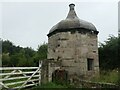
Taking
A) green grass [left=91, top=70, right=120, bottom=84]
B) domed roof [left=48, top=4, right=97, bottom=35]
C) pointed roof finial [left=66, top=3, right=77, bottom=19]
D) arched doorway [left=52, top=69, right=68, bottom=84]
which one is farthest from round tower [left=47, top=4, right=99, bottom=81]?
green grass [left=91, top=70, right=120, bottom=84]

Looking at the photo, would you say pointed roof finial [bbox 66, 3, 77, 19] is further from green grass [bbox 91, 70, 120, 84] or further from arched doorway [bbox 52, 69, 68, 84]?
green grass [bbox 91, 70, 120, 84]

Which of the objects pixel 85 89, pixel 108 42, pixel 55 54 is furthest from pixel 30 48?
pixel 85 89

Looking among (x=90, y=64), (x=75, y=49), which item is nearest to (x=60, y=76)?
(x=75, y=49)

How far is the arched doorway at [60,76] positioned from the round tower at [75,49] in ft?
0.92

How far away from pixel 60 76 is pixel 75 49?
80.3 inches

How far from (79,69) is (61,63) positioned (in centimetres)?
118

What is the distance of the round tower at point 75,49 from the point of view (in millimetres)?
13911

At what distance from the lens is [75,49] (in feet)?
46.1

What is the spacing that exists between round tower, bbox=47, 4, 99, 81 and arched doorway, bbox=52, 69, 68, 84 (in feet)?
0.92

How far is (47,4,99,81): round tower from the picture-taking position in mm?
13911

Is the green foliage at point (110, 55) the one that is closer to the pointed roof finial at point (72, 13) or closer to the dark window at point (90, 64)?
the dark window at point (90, 64)

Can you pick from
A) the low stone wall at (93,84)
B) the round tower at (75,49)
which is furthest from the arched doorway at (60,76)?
the low stone wall at (93,84)

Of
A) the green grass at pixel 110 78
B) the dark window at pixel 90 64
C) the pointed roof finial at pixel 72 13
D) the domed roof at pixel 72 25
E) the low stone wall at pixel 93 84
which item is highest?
the pointed roof finial at pixel 72 13

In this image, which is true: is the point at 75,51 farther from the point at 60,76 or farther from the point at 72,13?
the point at 72,13
